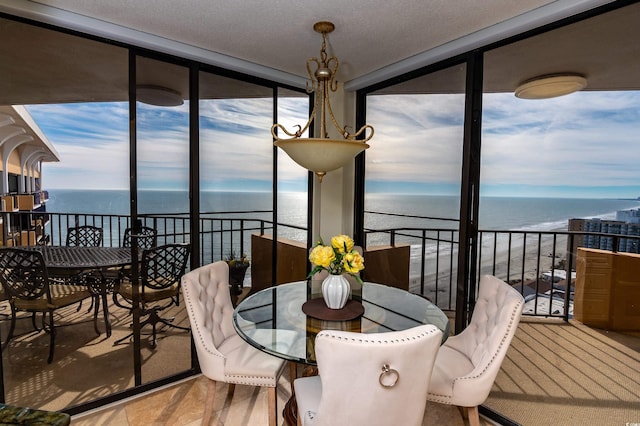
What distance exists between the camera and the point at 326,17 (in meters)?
1.92

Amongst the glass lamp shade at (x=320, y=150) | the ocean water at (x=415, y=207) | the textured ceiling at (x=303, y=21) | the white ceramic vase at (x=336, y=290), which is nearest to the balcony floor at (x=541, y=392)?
the ocean water at (x=415, y=207)

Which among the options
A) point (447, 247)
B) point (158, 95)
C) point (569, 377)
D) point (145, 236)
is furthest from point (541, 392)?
point (158, 95)

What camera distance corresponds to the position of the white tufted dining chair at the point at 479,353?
167 cm

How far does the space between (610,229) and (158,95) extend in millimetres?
2905

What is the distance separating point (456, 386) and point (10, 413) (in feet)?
5.67

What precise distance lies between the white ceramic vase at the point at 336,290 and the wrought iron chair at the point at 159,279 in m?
1.28

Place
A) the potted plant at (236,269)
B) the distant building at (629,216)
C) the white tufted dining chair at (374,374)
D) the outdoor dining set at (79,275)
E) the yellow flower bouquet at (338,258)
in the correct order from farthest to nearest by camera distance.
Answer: the potted plant at (236,269), the outdoor dining set at (79,275), the yellow flower bouquet at (338,258), the distant building at (629,216), the white tufted dining chair at (374,374)

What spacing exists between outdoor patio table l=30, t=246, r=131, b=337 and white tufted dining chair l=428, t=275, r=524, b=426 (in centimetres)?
273

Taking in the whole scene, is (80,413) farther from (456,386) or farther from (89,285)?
(456,386)

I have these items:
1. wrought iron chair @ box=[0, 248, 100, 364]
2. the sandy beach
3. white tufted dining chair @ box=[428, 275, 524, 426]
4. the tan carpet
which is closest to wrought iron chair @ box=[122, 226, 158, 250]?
wrought iron chair @ box=[0, 248, 100, 364]

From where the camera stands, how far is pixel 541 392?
2.18 m

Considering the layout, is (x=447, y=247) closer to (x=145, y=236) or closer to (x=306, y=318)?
(x=306, y=318)

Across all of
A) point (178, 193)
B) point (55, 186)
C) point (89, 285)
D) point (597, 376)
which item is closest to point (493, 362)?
point (597, 376)

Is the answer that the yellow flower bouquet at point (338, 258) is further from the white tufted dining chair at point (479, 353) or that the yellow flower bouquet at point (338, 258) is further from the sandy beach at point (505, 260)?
the sandy beach at point (505, 260)
